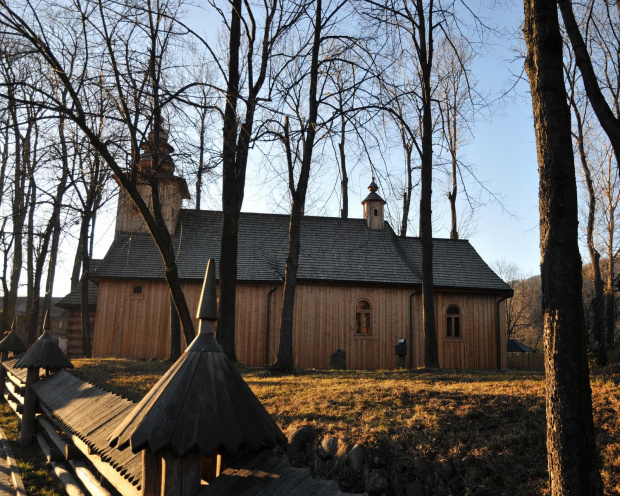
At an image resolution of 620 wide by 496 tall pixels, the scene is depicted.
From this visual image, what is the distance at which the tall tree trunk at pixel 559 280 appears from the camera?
436cm

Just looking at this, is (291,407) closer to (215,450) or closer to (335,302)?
(215,450)

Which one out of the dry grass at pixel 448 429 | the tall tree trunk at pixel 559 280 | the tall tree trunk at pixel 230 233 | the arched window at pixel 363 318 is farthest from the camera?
the arched window at pixel 363 318

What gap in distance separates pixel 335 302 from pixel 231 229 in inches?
369

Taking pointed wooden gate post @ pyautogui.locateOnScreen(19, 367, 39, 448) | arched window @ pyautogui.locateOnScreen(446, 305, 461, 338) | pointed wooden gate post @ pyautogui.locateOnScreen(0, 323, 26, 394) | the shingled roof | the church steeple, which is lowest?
pointed wooden gate post @ pyautogui.locateOnScreen(19, 367, 39, 448)

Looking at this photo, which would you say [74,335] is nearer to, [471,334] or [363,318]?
[363,318]

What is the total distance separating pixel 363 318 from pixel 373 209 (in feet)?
20.8

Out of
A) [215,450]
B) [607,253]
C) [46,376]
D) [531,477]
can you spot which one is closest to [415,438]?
[531,477]

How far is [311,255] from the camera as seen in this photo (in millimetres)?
23984

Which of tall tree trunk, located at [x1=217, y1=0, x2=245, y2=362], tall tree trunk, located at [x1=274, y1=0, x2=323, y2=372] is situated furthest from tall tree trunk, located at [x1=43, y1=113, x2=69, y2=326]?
tall tree trunk, located at [x1=274, y1=0, x2=323, y2=372]

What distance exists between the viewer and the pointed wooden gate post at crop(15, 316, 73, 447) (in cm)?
930

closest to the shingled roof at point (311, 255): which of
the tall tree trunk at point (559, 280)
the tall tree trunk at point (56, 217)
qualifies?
the tall tree trunk at point (56, 217)

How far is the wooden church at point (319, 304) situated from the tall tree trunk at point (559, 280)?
16754 mm

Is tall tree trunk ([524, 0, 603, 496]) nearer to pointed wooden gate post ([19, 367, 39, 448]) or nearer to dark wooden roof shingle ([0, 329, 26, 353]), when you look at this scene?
pointed wooden gate post ([19, 367, 39, 448])

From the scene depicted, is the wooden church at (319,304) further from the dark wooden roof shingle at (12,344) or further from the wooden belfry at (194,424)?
the wooden belfry at (194,424)
